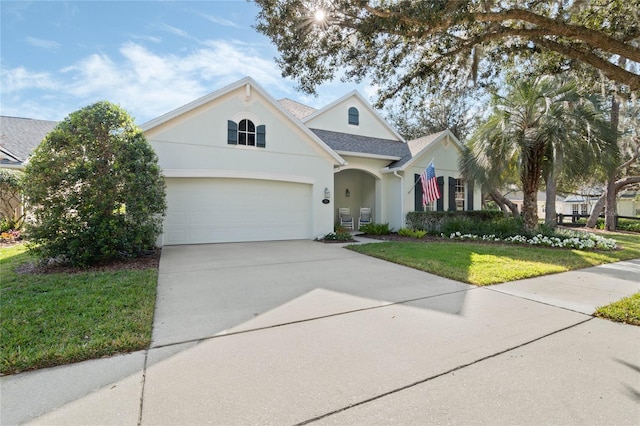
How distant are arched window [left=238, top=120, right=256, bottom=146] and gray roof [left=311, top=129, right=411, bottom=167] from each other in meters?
3.96

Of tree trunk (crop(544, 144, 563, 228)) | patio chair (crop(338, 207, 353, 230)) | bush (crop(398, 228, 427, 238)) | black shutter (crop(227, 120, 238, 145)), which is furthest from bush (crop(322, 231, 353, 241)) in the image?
tree trunk (crop(544, 144, 563, 228))

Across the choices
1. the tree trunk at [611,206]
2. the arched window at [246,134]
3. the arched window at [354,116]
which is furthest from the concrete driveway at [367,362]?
the tree trunk at [611,206]

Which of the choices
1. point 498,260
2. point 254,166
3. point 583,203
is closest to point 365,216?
point 254,166

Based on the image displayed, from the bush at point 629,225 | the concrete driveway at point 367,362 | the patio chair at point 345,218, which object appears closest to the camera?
the concrete driveway at point 367,362

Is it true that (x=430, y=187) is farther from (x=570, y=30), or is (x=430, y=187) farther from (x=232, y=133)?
(x=232, y=133)

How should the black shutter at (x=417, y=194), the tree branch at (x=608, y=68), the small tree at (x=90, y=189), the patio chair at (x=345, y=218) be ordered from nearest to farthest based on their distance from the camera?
1. the tree branch at (x=608, y=68)
2. the small tree at (x=90, y=189)
3. the black shutter at (x=417, y=194)
4. the patio chair at (x=345, y=218)

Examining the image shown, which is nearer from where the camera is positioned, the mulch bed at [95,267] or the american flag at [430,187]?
the mulch bed at [95,267]

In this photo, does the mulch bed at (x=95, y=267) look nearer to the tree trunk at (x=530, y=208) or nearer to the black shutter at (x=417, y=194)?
the black shutter at (x=417, y=194)

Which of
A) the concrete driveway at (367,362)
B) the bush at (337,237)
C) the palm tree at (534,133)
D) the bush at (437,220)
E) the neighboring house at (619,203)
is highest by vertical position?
the palm tree at (534,133)

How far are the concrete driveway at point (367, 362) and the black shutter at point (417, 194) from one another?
9.11 metres

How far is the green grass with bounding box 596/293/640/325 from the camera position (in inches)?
151

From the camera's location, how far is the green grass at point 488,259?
242 inches

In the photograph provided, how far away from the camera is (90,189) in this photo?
642cm

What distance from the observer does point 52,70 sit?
1057 cm
